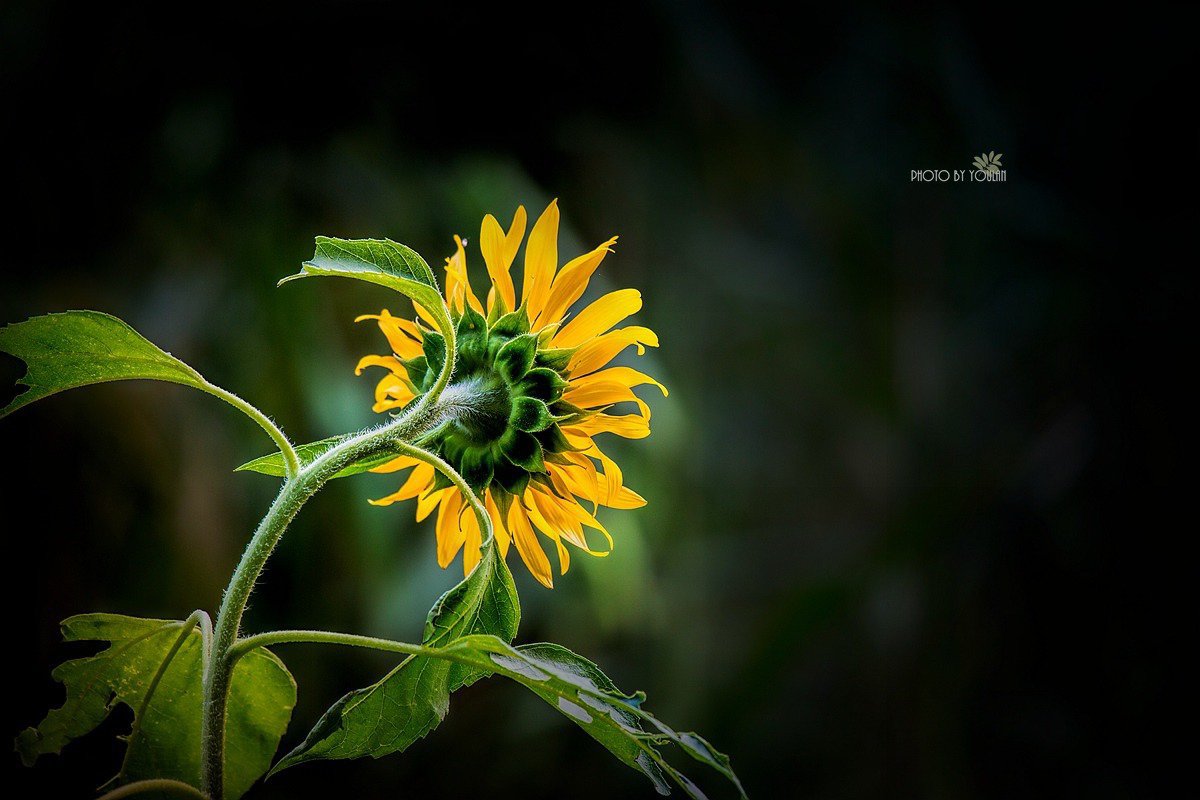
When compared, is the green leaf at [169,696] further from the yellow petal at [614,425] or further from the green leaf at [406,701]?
the yellow petal at [614,425]

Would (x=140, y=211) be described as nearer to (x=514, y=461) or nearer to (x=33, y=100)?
(x=33, y=100)

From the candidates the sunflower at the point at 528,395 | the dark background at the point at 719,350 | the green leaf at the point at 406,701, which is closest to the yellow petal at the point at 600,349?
the sunflower at the point at 528,395

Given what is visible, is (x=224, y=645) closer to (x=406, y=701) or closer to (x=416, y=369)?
(x=406, y=701)

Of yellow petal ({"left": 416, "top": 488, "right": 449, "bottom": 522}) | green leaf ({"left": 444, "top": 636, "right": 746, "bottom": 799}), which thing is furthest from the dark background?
green leaf ({"left": 444, "top": 636, "right": 746, "bottom": 799})

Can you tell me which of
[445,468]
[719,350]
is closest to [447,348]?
[445,468]

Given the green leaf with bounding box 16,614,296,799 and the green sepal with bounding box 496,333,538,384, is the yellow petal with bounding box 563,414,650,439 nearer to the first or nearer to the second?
the green sepal with bounding box 496,333,538,384
